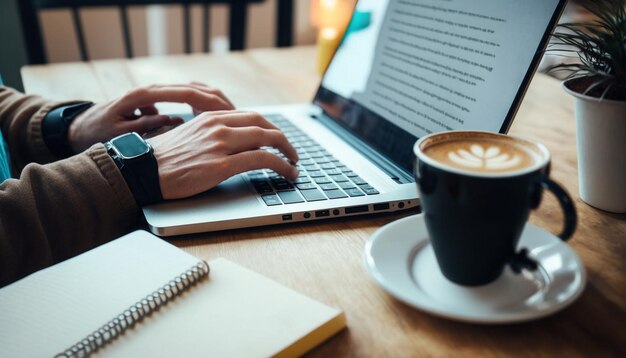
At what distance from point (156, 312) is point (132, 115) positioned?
510mm

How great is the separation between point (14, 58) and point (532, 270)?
45.2 inches

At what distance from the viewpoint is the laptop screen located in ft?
2.01

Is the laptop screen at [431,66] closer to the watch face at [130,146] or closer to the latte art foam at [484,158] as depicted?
the latte art foam at [484,158]

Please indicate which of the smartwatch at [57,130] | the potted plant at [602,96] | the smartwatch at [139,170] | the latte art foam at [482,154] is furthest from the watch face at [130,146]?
the potted plant at [602,96]

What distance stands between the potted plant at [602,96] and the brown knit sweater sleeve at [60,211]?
50cm

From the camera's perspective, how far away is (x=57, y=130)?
2.80ft

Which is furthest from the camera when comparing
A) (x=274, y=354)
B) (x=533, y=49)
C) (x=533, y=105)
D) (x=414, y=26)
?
(x=533, y=105)

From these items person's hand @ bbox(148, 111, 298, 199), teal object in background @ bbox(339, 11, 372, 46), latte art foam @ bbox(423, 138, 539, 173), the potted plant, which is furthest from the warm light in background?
latte art foam @ bbox(423, 138, 539, 173)

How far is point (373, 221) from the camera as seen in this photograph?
2.04 ft

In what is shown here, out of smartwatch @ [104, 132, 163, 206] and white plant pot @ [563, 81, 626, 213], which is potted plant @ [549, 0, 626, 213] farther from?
smartwatch @ [104, 132, 163, 206]

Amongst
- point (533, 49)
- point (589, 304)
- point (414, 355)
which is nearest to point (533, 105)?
point (533, 49)

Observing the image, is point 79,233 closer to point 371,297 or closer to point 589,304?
point 371,297

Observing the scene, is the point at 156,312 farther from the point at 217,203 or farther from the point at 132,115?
the point at 132,115

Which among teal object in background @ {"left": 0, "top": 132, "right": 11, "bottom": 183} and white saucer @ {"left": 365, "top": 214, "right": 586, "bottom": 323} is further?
teal object in background @ {"left": 0, "top": 132, "right": 11, "bottom": 183}
